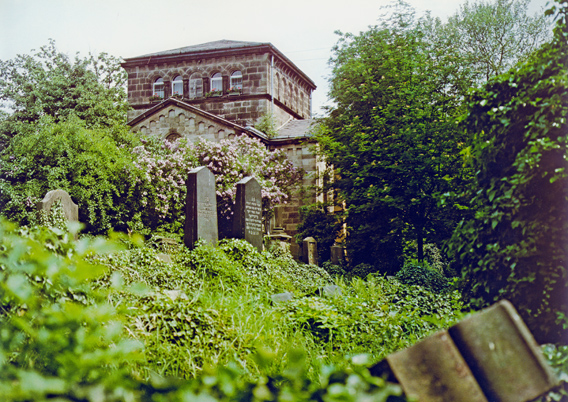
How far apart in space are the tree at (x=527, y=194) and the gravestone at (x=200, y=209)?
7.09 metres

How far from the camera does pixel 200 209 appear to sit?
1164 centimetres

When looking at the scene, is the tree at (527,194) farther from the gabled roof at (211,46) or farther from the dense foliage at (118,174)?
the gabled roof at (211,46)

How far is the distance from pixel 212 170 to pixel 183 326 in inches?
634

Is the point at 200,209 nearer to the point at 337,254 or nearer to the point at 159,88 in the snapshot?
the point at 337,254

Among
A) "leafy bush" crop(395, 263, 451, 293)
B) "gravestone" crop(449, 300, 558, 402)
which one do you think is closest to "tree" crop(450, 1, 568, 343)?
A: "gravestone" crop(449, 300, 558, 402)

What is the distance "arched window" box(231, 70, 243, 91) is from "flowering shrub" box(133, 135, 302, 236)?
22.5ft

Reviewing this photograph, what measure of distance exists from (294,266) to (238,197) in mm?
2132

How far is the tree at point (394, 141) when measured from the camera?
13.6 meters

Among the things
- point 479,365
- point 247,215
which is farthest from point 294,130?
point 479,365

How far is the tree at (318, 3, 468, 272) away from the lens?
44.7 feet

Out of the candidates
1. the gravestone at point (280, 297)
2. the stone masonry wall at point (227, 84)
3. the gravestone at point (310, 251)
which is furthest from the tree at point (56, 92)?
the gravestone at point (280, 297)

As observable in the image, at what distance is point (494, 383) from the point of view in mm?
2010

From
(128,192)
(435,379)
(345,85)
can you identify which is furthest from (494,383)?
Result: (128,192)

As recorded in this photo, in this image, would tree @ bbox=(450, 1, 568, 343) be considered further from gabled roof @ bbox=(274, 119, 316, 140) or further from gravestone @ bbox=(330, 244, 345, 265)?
gabled roof @ bbox=(274, 119, 316, 140)
